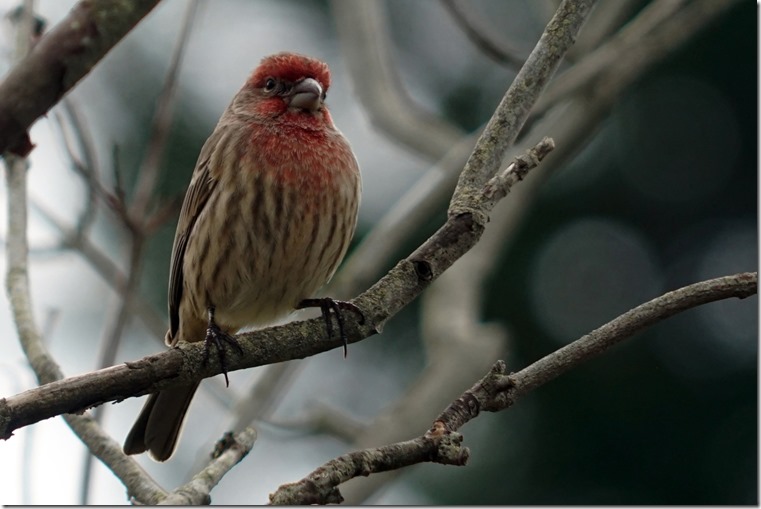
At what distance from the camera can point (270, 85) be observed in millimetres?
5223

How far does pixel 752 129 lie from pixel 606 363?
2.90 m

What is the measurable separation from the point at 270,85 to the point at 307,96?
313mm

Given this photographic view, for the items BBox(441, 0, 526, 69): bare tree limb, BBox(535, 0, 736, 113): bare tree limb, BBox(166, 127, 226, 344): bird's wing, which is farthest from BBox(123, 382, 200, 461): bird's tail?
BBox(535, 0, 736, 113): bare tree limb

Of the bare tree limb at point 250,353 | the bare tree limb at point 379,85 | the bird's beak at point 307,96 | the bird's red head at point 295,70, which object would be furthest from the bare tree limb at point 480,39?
the bare tree limb at point 250,353

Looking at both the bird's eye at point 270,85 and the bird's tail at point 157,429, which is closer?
the bird's tail at point 157,429

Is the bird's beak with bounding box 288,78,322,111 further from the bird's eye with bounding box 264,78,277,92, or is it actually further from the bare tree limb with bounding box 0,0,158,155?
the bare tree limb with bounding box 0,0,158,155

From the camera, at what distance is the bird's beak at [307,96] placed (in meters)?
5.00

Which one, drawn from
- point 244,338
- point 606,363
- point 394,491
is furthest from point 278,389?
point 606,363

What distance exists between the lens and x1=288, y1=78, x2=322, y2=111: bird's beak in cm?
500

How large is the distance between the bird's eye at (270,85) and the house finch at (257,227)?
6.3 inches

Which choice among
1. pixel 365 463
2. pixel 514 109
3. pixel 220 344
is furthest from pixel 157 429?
pixel 514 109

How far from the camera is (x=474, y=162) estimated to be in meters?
3.47

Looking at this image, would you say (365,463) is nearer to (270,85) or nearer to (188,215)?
(188,215)

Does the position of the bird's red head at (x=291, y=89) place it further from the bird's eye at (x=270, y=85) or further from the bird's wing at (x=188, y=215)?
the bird's wing at (x=188, y=215)
